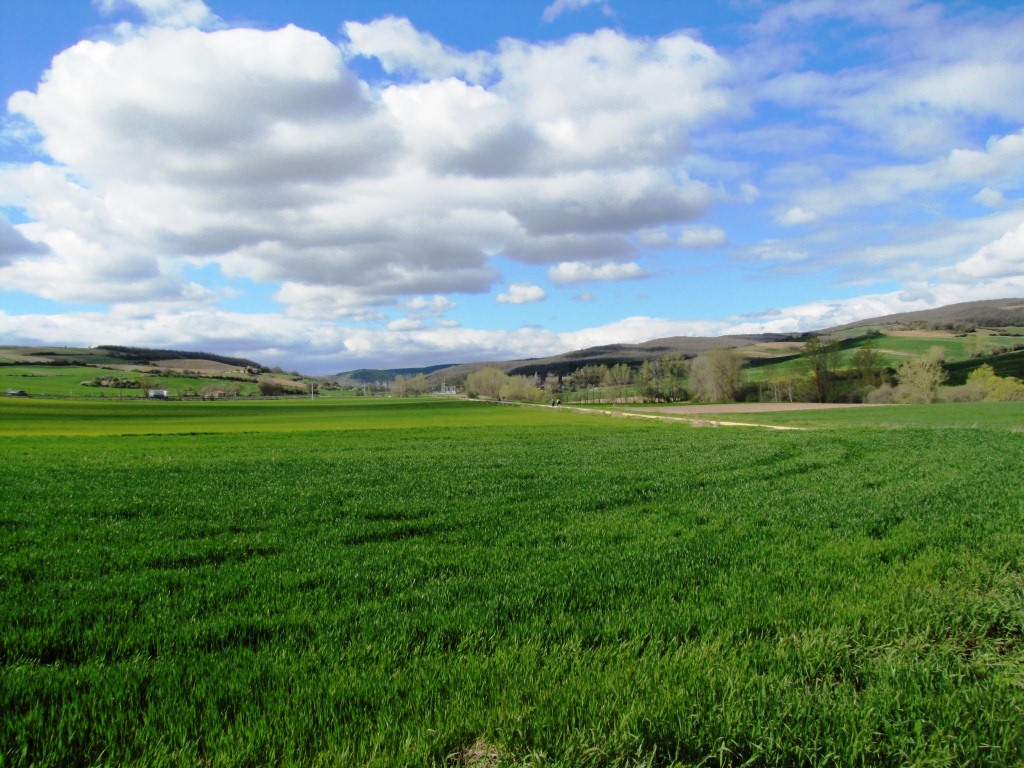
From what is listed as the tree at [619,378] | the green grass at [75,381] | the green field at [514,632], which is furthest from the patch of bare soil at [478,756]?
the tree at [619,378]

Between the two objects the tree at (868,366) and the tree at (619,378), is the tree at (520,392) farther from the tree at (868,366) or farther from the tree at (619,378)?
the tree at (868,366)

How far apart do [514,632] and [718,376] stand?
447 feet

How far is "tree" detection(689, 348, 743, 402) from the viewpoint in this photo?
132375mm

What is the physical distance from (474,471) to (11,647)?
15510 millimetres

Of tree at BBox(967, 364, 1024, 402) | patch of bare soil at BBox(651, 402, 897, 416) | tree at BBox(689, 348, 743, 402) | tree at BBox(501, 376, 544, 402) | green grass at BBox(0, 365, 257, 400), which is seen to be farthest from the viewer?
tree at BBox(501, 376, 544, 402)

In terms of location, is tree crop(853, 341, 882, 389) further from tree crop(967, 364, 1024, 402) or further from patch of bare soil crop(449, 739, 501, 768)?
patch of bare soil crop(449, 739, 501, 768)

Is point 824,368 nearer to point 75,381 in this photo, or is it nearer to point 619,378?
point 619,378

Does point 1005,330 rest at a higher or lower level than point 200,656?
higher

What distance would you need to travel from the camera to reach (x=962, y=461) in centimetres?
2081

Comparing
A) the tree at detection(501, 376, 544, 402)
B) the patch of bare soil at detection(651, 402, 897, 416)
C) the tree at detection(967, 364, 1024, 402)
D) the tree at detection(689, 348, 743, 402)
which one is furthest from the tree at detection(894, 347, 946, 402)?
the tree at detection(501, 376, 544, 402)

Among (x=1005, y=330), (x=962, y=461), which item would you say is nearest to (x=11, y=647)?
(x=962, y=461)

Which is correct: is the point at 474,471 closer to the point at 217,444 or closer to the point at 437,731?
the point at 437,731

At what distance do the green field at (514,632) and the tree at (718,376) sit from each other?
124 metres

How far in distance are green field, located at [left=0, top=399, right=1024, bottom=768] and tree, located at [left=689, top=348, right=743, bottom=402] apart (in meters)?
124
